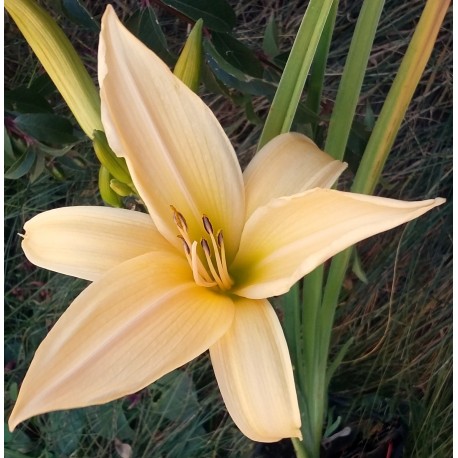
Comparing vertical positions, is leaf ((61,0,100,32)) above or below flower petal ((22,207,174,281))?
above

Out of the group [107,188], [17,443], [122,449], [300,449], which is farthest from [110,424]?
[107,188]

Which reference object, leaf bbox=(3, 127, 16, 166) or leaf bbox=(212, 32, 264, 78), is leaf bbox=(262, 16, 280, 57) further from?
leaf bbox=(3, 127, 16, 166)

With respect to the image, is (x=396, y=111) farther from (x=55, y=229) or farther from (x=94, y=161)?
(x=94, y=161)

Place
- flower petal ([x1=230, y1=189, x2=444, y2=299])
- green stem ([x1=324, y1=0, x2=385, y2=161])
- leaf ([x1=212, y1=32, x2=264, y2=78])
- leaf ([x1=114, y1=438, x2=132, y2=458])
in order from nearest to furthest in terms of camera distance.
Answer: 1. flower petal ([x1=230, y1=189, x2=444, y2=299])
2. green stem ([x1=324, y1=0, x2=385, y2=161])
3. leaf ([x1=212, y1=32, x2=264, y2=78])
4. leaf ([x1=114, y1=438, x2=132, y2=458])

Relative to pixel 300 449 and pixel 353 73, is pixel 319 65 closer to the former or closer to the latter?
pixel 353 73

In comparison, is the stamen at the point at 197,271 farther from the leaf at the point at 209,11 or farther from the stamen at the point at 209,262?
the leaf at the point at 209,11

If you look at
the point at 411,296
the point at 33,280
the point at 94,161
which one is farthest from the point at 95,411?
the point at 411,296

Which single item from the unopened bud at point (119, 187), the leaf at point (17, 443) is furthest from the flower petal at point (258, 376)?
the leaf at point (17, 443)

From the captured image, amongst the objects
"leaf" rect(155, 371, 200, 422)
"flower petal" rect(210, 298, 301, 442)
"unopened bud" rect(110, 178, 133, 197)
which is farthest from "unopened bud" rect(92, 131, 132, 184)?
"leaf" rect(155, 371, 200, 422)
